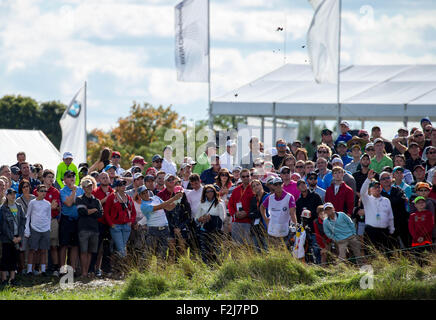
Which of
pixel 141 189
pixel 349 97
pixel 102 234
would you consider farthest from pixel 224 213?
pixel 349 97

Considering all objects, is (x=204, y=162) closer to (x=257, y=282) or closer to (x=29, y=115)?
(x=257, y=282)

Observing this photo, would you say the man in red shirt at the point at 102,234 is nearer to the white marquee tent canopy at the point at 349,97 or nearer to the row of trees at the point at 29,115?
the white marquee tent canopy at the point at 349,97

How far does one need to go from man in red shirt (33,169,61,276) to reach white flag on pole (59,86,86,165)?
933cm

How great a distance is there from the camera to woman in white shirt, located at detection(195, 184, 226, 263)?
44.7 feet

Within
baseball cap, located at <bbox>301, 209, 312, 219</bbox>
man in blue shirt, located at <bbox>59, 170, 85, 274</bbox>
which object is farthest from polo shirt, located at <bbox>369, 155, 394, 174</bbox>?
man in blue shirt, located at <bbox>59, 170, 85, 274</bbox>

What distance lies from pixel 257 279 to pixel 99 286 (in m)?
2.99

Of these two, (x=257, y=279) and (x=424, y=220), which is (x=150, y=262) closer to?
(x=257, y=279)

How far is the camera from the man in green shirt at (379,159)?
14117 millimetres

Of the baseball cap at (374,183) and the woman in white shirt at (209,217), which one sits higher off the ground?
the baseball cap at (374,183)

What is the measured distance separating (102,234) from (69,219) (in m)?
0.68

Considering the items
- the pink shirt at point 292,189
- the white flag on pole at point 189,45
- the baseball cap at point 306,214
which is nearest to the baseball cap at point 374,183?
the baseball cap at point 306,214

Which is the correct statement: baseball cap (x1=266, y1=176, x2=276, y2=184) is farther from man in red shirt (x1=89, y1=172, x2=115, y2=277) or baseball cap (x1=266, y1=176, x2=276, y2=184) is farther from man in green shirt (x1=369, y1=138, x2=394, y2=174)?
man in red shirt (x1=89, y1=172, x2=115, y2=277)

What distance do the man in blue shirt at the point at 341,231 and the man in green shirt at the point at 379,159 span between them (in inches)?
72.1

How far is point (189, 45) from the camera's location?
20.6 meters
